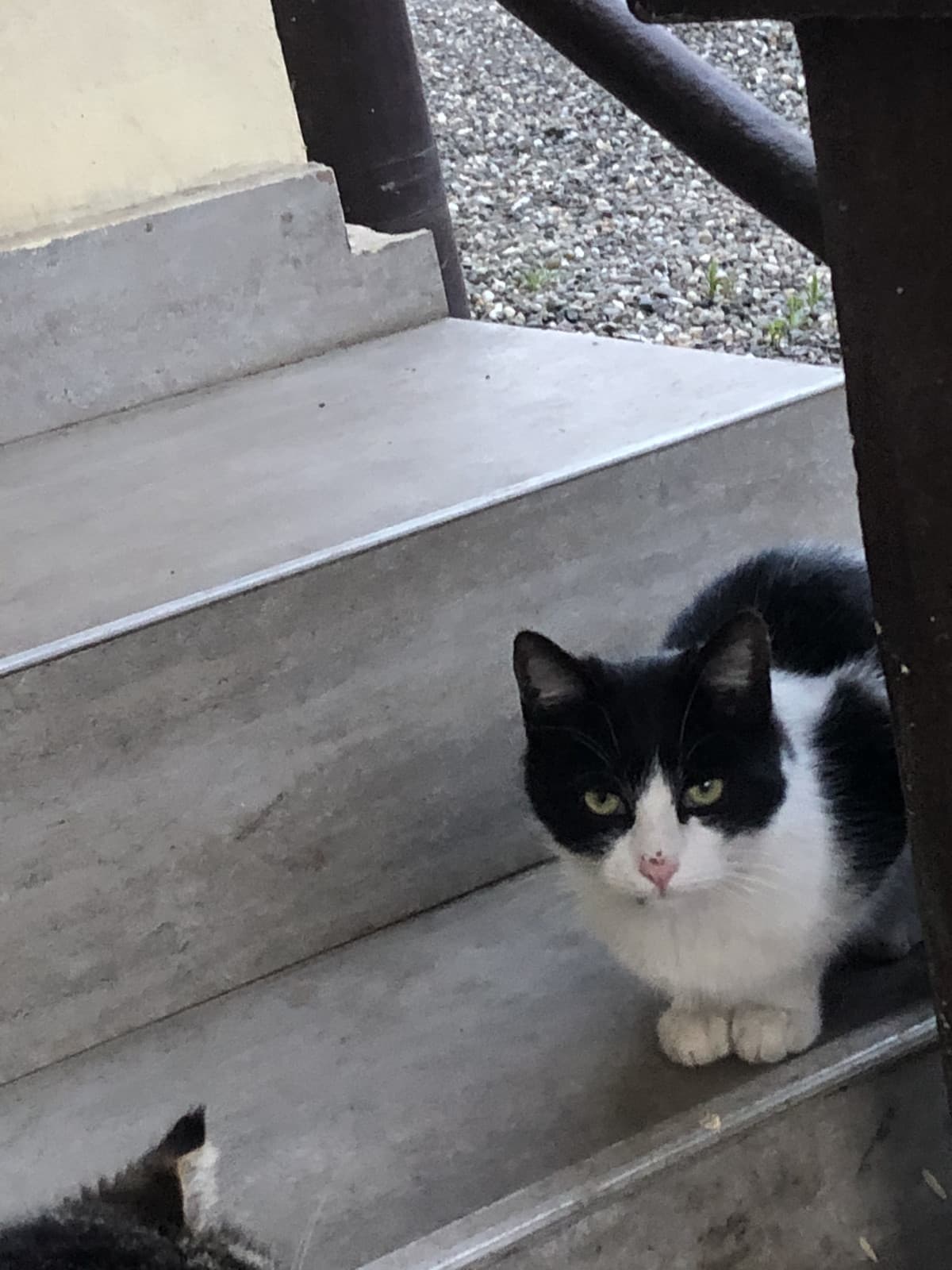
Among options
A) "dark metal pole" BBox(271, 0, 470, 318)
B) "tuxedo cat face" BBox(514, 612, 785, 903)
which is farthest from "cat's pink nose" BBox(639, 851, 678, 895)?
"dark metal pole" BBox(271, 0, 470, 318)

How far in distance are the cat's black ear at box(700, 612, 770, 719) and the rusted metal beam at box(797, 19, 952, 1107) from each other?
0.22 m

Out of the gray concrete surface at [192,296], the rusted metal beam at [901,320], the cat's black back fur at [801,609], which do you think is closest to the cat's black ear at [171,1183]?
the rusted metal beam at [901,320]

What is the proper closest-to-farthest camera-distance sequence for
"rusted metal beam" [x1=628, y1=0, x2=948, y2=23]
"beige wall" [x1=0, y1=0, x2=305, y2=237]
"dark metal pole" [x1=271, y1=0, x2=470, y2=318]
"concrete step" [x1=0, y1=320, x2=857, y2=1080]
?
"rusted metal beam" [x1=628, y1=0, x2=948, y2=23], "concrete step" [x1=0, y1=320, x2=857, y2=1080], "beige wall" [x1=0, y1=0, x2=305, y2=237], "dark metal pole" [x1=271, y1=0, x2=470, y2=318]

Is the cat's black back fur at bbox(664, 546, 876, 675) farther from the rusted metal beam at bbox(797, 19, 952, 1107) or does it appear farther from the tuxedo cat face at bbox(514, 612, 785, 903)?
the rusted metal beam at bbox(797, 19, 952, 1107)

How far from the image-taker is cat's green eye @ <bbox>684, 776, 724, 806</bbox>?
3.24ft

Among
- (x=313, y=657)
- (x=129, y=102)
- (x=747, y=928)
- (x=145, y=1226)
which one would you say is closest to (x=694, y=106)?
(x=313, y=657)

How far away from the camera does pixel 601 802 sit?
1002mm

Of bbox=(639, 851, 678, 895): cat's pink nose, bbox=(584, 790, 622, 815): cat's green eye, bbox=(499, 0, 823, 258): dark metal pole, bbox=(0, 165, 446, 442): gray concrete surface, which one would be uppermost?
bbox=(499, 0, 823, 258): dark metal pole

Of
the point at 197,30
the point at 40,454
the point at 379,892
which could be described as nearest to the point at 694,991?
the point at 379,892

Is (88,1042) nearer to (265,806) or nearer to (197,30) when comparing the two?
(265,806)

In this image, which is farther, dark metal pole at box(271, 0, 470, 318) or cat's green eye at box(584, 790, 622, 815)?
dark metal pole at box(271, 0, 470, 318)

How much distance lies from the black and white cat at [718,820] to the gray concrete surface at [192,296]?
2.91 feet

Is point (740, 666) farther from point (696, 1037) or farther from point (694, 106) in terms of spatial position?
point (694, 106)

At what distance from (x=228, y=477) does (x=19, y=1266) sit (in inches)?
35.1
